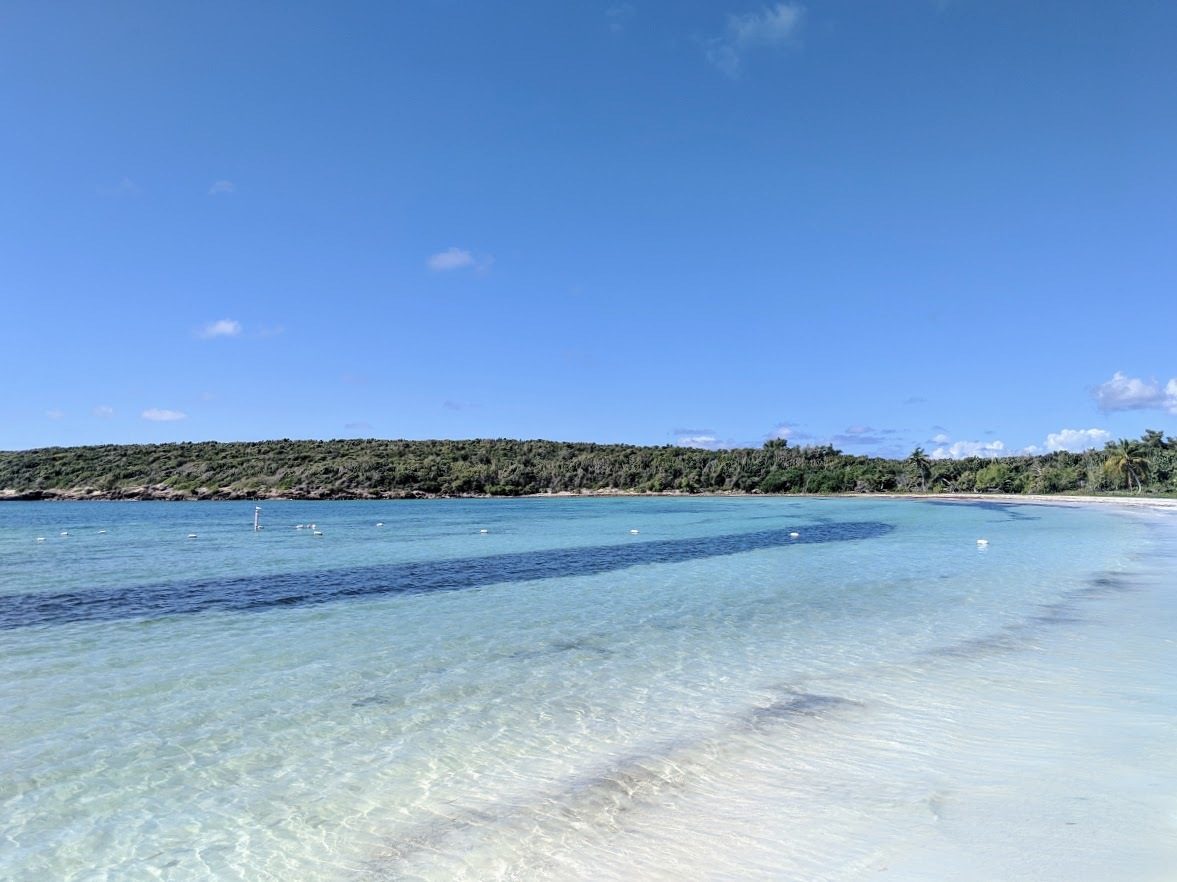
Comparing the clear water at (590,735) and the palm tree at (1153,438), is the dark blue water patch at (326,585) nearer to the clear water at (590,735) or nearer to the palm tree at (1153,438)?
the clear water at (590,735)

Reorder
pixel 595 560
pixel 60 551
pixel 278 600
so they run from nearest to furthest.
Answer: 1. pixel 278 600
2. pixel 595 560
3. pixel 60 551

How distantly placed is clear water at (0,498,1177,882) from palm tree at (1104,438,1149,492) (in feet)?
261

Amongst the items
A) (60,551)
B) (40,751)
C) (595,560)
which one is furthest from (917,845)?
(60,551)

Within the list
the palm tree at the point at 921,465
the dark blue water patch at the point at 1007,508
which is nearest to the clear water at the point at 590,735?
the dark blue water patch at the point at 1007,508

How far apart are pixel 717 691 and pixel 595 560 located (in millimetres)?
14997

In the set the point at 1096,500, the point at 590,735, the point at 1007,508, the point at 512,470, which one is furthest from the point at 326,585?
the point at 512,470

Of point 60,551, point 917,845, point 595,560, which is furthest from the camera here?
point 60,551

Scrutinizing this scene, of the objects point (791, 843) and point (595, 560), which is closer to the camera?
point (791, 843)

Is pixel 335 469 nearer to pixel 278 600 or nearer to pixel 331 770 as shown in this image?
pixel 278 600

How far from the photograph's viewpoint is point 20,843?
440 cm

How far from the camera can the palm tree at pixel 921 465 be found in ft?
380

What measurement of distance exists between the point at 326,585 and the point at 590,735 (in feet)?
39.7

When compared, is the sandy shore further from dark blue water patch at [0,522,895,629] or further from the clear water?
the clear water

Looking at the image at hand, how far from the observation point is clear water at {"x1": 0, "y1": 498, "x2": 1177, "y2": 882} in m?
4.26
